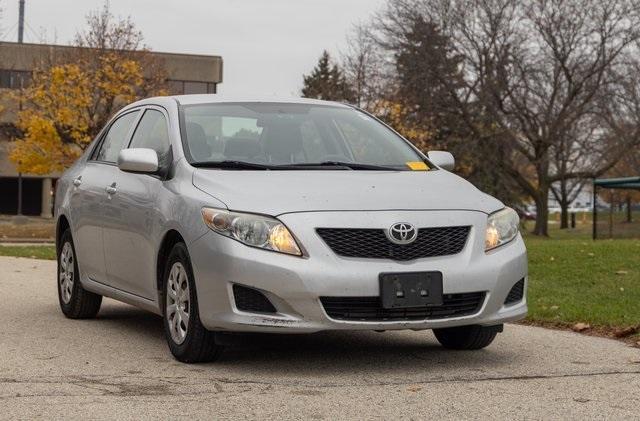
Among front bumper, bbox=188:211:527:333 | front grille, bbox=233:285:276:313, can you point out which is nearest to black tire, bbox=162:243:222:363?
front bumper, bbox=188:211:527:333

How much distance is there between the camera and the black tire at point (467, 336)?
7.55 m

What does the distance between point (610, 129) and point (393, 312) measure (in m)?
44.4

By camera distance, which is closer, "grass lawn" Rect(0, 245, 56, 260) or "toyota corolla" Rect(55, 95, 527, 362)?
"toyota corolla" Rect(55, 95, 527, 362)

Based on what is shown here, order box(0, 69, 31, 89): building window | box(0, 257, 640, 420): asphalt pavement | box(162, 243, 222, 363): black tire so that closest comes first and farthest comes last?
1. box(0, 257, 640, 420): asphalt pavement
2. box(162, 243, 222, 363): black tire
3. box(0, 69, 31, 89): building window

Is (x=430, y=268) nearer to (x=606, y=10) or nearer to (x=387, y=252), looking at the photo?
(x=387, y=252)

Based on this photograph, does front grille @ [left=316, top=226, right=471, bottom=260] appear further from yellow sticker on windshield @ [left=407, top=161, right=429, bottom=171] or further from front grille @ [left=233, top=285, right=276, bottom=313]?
yellow sticker on windshield @ [left=407, top=161, right=429, bottom=171]

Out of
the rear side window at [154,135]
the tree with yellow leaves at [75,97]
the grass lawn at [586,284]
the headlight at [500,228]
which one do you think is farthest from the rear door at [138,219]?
the tree with yellow leaves at [75,97]

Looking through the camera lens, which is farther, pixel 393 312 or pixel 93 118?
pixel 93 118

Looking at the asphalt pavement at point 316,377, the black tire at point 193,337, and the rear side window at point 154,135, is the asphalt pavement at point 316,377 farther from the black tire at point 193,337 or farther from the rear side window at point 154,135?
the rear side window at point 154,135

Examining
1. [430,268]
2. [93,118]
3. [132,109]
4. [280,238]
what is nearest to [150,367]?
[280,238]

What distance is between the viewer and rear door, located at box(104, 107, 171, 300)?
7.58m

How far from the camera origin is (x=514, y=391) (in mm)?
6156

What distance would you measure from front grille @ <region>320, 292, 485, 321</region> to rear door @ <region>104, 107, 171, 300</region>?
140 cm

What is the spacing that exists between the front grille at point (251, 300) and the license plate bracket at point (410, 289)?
2.09 ft
